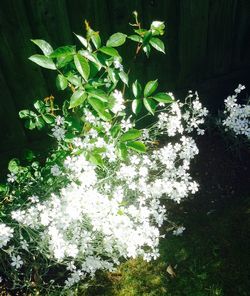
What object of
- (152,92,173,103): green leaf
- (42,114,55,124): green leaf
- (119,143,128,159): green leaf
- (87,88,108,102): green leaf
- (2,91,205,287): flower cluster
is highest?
(87,88,108,102): green leaf

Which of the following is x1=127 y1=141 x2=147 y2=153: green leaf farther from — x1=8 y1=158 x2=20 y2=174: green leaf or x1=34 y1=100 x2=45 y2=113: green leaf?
x1=8 y1=158 x2=20 y2=174: green leaf

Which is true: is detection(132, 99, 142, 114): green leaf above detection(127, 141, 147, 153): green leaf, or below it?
above

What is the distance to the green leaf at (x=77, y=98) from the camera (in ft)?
6.10

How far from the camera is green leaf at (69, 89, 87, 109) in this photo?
1.86m

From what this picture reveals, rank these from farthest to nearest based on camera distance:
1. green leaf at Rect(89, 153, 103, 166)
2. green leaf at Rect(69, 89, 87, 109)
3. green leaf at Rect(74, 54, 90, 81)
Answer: green leaf at Rect(89, 153, 103, 166), green leaf at Rect(69, 89, 87, 109), green leaf at Rect(74, 54, 90, 81)

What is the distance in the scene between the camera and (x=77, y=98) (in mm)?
1864

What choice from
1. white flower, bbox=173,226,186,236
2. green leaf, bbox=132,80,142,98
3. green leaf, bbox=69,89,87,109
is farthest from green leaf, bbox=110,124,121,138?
white flower, bbox=173,226,186,236

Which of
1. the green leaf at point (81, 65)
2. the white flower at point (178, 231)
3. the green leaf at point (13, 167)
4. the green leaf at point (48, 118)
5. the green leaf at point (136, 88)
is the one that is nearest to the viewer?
the green leaf at point (81, 65)

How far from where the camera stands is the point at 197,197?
118 inches

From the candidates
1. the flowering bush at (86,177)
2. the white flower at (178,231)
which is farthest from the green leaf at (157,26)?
the white flower at (178,231)

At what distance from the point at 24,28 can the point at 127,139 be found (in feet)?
3.27

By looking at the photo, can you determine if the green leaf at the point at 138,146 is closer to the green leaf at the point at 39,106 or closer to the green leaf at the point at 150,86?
the green leaf at the point at 150,86

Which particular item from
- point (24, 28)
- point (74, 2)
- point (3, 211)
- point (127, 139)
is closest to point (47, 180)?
point (3, 211)

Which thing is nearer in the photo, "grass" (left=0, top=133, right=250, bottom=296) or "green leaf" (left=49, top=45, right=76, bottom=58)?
"green leaf" (left=49, top=45, right=76, bottom=58)
